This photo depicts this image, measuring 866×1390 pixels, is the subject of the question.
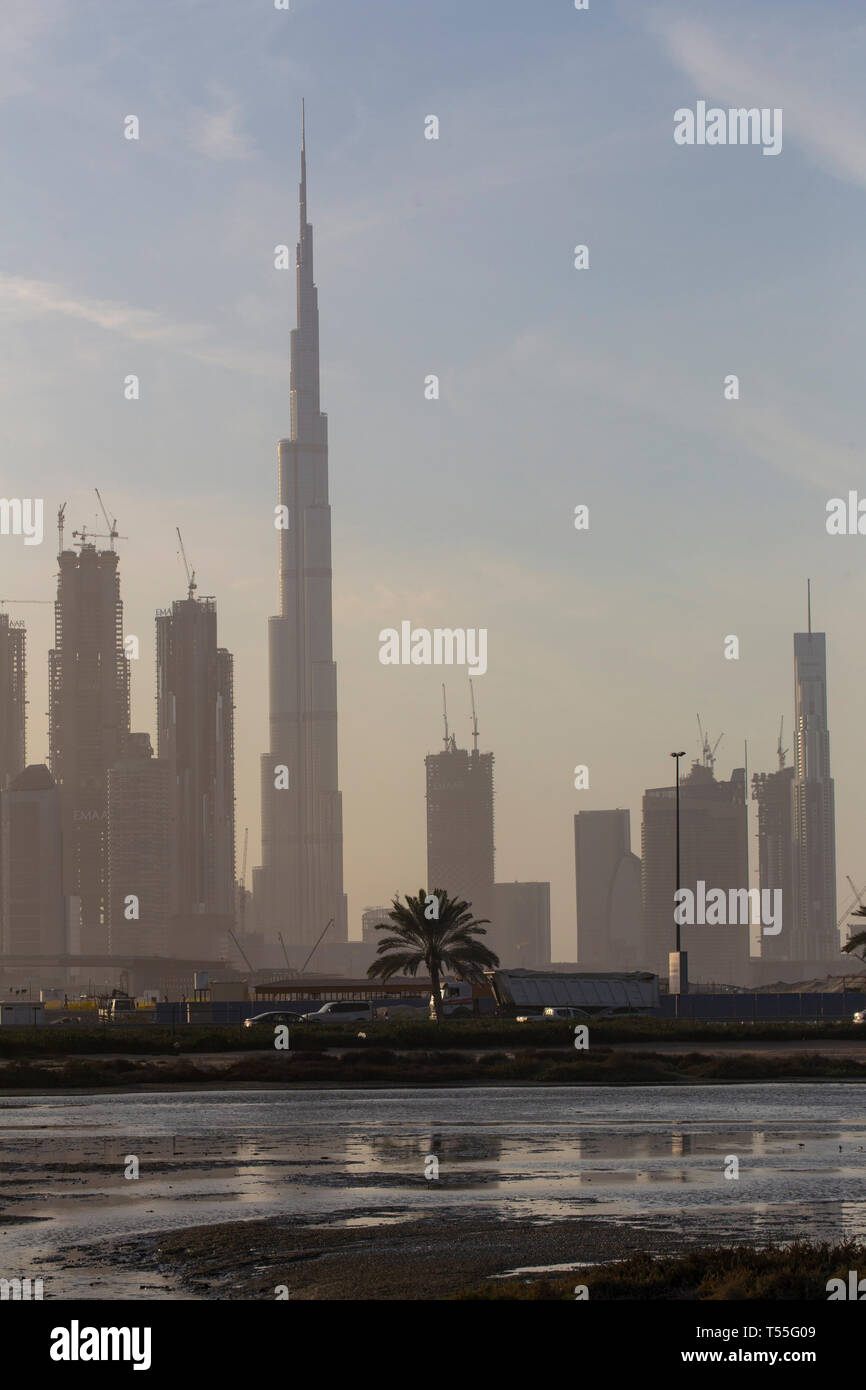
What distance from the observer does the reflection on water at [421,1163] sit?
2289 cm

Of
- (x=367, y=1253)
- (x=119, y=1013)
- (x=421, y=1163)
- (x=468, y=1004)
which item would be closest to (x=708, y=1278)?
(x=367, y=1253)

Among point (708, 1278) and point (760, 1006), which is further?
point (760, 1006)

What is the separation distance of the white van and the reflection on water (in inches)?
1956

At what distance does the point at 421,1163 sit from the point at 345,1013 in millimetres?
71007

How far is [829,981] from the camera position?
599 feet

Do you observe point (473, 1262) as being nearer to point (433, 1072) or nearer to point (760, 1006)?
point (433, 1072)

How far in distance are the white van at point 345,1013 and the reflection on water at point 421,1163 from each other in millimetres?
49692

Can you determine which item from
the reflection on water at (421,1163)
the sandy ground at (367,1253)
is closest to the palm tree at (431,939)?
the reflection on water at (421,1163)

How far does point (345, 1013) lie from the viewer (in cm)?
9962

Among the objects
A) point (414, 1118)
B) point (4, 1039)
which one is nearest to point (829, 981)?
point (4, 1039)

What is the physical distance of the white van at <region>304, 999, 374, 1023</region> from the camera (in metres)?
95.9

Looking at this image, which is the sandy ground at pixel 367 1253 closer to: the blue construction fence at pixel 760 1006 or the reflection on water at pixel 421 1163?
the reflection on water at pixel 421 1163
